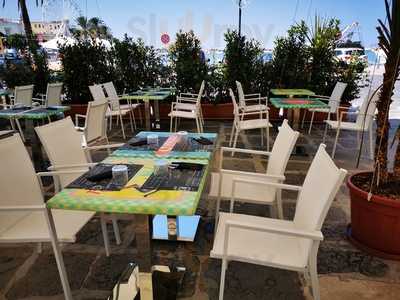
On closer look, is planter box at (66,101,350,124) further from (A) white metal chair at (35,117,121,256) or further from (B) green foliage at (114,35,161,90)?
(A) white metal chair at (35,117,121,256)

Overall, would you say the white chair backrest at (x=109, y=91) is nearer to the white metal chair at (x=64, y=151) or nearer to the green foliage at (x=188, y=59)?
the green foliage at (x=188, y=59)

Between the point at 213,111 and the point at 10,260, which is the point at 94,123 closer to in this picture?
the point at 10,260

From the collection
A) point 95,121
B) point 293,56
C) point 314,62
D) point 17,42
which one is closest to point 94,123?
point 95,121

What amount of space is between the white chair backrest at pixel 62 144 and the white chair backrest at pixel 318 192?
1.54 m

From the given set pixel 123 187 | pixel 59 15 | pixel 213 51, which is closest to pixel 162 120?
pixel 213 51

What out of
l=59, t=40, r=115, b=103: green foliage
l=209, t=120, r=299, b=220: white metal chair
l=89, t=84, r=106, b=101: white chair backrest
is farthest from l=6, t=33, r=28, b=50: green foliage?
l=209, t=120, r=299, b=220: white metal chair

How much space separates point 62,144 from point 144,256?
44.1 inches

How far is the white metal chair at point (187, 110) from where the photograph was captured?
505cm

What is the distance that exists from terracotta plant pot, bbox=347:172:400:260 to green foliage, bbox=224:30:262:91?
178 inches

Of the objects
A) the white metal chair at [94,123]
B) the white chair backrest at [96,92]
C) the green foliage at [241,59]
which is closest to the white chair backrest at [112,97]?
the white chair backrest at [96,92]

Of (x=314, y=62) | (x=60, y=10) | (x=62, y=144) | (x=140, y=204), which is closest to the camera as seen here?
(x=140, y=204)

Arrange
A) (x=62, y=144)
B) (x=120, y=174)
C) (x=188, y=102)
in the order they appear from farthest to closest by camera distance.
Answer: (x=188, y=102) < (x=62, y=144) < (x=120, y=174)

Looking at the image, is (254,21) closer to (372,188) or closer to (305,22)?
(305,22)

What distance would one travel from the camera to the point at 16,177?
1812mm
